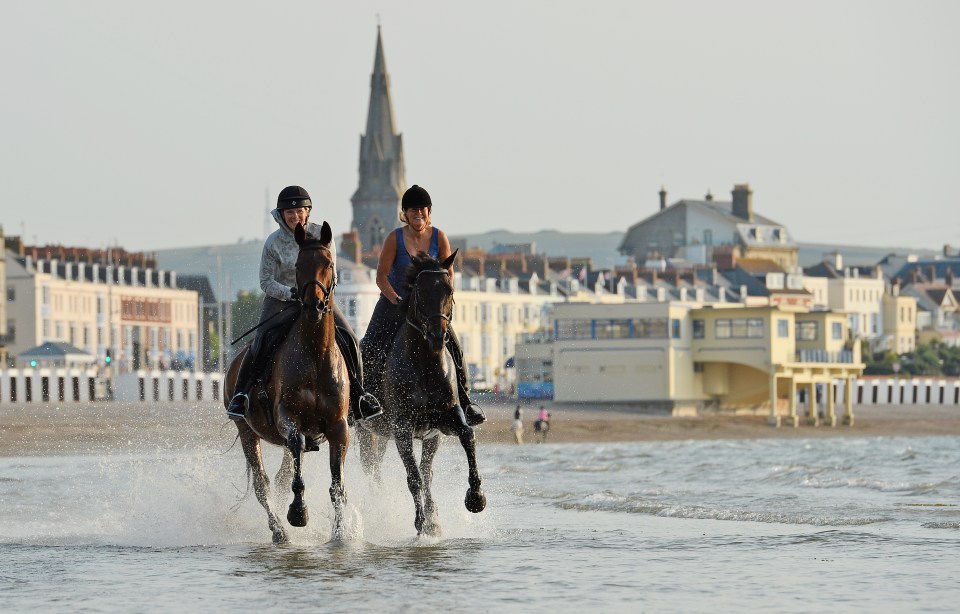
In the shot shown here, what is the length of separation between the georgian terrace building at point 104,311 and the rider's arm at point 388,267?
371 ft

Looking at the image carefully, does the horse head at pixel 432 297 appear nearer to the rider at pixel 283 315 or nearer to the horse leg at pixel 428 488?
the rider at pixel 283 315

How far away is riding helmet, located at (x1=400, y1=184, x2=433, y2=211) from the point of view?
20203mm

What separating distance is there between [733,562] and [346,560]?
12.4 feet

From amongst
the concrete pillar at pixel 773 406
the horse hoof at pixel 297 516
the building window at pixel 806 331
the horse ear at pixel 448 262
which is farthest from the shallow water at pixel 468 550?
the building window at pixel 806 331

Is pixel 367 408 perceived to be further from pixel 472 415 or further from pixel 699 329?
pixel 699 329

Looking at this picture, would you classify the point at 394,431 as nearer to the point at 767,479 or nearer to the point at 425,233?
the point at 425,233

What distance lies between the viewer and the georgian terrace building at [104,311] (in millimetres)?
137375

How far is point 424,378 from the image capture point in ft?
65.1

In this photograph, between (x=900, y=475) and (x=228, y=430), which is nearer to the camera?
(x=228, y=430)

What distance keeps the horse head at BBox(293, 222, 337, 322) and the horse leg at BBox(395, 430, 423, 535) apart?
2.00 m

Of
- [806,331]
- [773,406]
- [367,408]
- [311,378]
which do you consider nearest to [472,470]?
[367,408]

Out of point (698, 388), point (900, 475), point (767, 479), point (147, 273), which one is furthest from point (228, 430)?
point (147, 273)

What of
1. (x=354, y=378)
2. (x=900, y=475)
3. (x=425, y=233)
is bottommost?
(x=900, y=475)

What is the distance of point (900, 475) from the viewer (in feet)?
140
